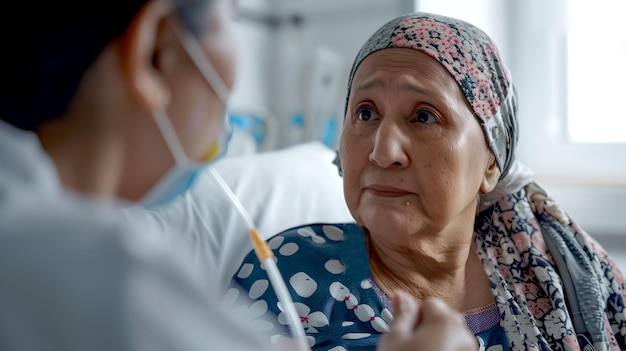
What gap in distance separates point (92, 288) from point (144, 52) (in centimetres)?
Answer: 23

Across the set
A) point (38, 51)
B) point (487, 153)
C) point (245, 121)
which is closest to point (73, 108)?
point (38, 51)

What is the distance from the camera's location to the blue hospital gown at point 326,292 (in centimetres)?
123

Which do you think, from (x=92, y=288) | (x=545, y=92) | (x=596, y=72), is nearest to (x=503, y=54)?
(x=545, y=92)

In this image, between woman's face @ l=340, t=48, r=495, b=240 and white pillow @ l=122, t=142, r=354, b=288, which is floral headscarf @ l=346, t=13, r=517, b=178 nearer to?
woman's face @ l=340, t=48, r=495, b=240

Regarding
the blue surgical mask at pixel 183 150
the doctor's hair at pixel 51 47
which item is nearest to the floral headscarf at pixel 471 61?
the blue surgical mask at pixel 183 150

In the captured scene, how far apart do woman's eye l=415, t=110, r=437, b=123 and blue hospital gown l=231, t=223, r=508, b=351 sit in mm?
287

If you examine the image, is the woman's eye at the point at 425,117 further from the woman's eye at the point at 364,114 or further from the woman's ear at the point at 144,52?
the woman's ear at the point at 144,52

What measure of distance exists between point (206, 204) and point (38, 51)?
3.42ft

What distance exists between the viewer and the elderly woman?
127cm

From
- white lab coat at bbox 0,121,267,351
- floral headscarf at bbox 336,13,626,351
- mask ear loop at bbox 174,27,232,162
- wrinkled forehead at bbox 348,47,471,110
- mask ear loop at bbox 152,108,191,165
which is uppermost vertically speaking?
mask ear loop at bbox 174,27,232,162

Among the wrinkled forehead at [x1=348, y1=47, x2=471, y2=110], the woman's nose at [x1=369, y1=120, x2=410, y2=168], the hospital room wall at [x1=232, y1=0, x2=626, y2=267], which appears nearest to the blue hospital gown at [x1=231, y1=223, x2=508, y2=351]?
the woman's nose at [x1=369, y1=120, x2=410, y2=168]

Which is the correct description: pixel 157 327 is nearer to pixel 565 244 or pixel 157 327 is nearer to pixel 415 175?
pixel 415 175

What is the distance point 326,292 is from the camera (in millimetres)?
1275

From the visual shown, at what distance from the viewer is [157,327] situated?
1.64 feet
